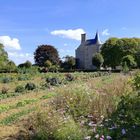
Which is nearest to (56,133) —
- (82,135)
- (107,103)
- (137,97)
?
(82,135)

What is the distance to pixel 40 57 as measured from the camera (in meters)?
90.9

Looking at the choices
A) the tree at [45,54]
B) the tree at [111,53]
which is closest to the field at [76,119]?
the tree at [111,53]

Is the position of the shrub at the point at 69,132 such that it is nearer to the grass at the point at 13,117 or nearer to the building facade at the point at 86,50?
the grass at the point at 13,117

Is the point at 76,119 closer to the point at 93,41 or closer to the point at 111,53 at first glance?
the point at 111,53

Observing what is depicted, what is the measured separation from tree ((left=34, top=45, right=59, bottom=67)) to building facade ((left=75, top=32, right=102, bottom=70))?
19473 mm

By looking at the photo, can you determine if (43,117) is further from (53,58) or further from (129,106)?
(53,58)

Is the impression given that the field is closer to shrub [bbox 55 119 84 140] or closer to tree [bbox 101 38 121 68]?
shrub [bbox 55 119 84 140]

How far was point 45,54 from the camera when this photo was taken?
89.9m

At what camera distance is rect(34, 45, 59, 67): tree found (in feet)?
296

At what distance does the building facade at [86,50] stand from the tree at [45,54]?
63.9ft

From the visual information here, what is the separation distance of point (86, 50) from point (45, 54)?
2978 cm

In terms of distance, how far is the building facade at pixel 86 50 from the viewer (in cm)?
11225

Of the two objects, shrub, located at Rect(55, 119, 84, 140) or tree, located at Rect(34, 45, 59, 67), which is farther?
tree, located at Rect(34, 45, 59, 67)

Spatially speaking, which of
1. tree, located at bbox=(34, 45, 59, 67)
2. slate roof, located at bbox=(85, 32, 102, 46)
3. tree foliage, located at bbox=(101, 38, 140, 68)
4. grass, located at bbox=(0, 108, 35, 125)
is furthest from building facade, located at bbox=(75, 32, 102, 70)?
grass, located at bbox=(0, 108, 35, 125)
